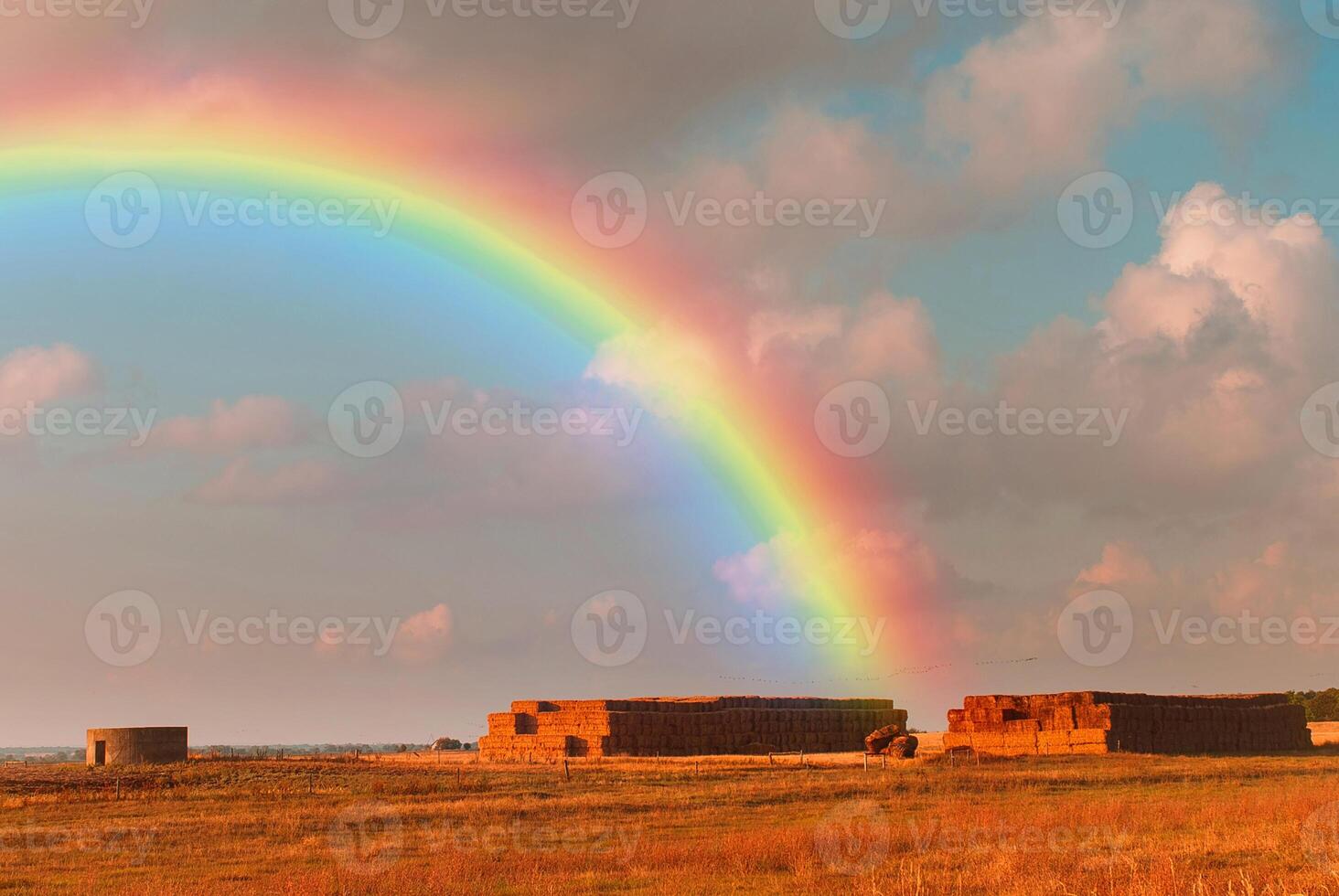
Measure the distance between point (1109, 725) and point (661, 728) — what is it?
23854 mm

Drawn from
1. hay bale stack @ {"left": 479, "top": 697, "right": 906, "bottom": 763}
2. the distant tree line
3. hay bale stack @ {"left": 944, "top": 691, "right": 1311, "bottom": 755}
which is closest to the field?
hay bale stack @ {"left": 944, "top": 691, "right": 1311, "bottom": 755}

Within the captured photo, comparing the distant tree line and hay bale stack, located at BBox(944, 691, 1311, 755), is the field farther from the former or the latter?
the distant tree line

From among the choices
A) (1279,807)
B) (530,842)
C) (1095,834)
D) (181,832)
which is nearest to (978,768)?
(1279,807)

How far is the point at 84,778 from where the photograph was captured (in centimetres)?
4809

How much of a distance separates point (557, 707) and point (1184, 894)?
56.3 m

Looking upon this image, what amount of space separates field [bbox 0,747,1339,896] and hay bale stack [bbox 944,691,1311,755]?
359 inches

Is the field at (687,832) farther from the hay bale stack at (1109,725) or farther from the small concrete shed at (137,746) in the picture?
the small concrete shed at (137,746)

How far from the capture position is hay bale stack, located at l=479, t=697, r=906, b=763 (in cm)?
6731

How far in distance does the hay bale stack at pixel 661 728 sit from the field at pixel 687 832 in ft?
63.7

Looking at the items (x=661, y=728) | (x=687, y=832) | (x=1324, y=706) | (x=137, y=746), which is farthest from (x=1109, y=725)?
(x=1324, y=706)

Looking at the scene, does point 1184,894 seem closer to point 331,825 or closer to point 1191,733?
point 331,825

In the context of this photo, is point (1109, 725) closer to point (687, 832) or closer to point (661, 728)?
point (661, 728)

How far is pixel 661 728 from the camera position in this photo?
69.4m

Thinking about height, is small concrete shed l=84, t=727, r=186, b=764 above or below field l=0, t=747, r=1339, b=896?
above
